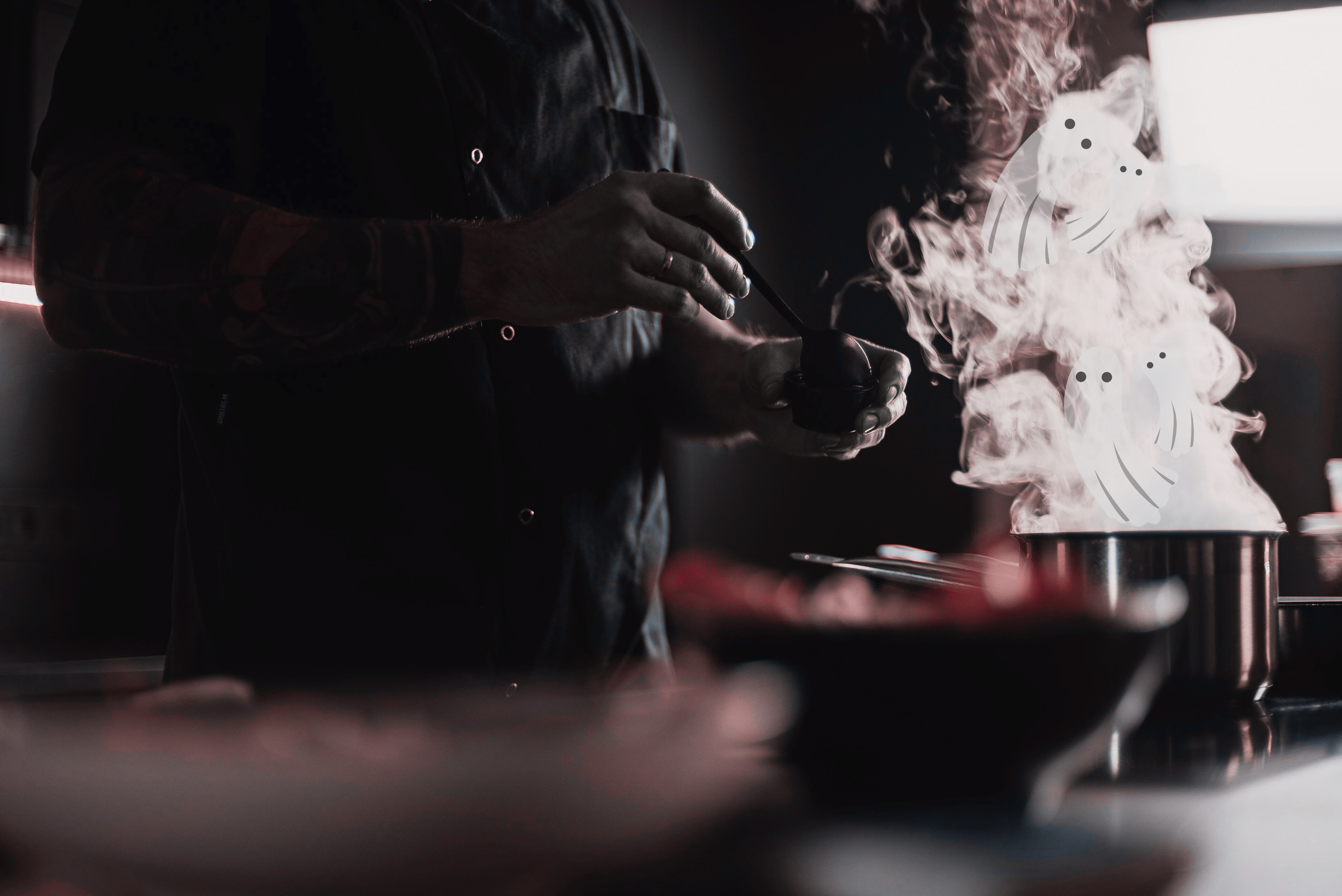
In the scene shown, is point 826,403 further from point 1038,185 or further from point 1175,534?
point 1038,185

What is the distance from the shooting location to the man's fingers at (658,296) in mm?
867

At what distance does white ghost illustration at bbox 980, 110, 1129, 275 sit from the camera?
9.53 ft

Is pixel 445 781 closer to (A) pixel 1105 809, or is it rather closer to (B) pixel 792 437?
(A) pixel 1105 809

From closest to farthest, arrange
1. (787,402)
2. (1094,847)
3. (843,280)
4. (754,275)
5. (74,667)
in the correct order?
(1094,847), (754,275), (787,402), (74,667), (843,280)

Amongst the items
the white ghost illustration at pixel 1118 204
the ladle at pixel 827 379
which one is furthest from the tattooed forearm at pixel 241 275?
the white ghost illustration at pixel 1118 204

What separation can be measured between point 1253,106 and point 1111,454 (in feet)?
3.00

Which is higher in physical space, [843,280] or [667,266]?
[843,280]

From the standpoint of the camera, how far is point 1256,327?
359 cm

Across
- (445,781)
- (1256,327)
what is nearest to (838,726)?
(445,781)

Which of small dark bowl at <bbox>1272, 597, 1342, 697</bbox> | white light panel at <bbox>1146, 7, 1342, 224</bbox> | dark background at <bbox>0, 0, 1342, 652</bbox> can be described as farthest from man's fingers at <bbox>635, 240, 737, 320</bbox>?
dark background at <bbox>0, 0, 1342, 652</bbox>

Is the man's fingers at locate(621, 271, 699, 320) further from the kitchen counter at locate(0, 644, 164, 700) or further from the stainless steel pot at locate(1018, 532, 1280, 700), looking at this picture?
the kitchen counter at locate(0, 644, 164, 700)

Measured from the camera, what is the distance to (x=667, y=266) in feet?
2.85

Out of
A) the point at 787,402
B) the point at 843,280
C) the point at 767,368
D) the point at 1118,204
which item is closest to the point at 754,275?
the point at 787,402

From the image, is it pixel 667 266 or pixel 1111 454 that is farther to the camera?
pixel 1111 454
